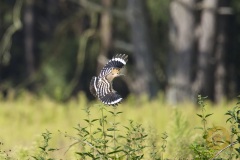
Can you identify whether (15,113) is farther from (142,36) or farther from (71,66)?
→ (71,66)

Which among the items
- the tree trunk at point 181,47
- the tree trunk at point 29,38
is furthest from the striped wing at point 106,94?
the tree trunk at point 29,38

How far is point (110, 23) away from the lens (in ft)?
96.2

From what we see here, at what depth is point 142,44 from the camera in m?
23.4

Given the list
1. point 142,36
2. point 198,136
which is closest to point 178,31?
point 142,36

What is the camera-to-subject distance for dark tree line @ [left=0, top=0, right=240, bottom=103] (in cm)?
2305

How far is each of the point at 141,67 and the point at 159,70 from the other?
6.59 m

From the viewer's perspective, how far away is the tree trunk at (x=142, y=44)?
74.7ft

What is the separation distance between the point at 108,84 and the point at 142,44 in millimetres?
16735

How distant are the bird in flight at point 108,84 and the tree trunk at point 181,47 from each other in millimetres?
15720

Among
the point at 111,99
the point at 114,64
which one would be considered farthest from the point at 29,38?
the point at 111,99

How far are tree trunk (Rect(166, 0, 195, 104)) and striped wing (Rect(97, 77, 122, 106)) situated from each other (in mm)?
15831

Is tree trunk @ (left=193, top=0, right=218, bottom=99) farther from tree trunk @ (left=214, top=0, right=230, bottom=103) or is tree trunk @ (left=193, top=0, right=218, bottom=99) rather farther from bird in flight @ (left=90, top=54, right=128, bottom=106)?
bird in flight @ (left=90, top=54, right=128, bottom=106)

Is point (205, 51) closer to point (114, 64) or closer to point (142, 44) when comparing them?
point (142, 44)

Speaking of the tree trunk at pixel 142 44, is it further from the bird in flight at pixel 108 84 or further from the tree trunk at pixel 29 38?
the bird in flight at pixel 108 84
